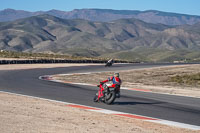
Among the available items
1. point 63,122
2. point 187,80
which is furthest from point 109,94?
point 187,80

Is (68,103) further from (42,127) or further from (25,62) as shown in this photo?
(25,62)

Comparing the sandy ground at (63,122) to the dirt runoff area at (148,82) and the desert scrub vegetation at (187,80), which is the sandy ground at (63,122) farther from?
the desert scrub vegetation at (187,80)

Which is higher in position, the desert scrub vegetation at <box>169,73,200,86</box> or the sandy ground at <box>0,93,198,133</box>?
the sandy ground at <box>0,93,198,133</box>

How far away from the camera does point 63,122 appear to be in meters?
10.4

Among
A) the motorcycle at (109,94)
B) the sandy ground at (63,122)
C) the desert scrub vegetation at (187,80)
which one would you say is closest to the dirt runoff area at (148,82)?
the desert scrub vegetation at (187,80)

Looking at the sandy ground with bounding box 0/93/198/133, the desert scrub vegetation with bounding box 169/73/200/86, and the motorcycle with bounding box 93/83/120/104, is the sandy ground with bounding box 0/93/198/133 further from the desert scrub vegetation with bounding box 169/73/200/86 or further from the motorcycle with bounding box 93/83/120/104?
the desert scrub vegetation with bounding box 169/73/200/86

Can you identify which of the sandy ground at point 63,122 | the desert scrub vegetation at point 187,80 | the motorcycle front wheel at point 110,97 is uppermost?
the motorcycle front wheel at point 110,97

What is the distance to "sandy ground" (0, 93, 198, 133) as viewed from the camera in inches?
372

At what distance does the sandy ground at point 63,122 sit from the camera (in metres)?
9.46

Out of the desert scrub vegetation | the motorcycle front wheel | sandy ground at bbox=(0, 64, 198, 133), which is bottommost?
the desert scrub vegetation

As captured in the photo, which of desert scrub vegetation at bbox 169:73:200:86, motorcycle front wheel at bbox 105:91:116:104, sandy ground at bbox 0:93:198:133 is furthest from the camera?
desert scrub vegetation at bbox 169:73:200:86

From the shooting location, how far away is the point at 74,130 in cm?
939

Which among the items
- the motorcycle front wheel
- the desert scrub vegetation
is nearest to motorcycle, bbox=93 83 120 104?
the motorcycle front wheel

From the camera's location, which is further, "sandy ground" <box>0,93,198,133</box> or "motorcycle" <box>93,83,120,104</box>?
"motorcycle" <box>93,83,120,104</box>
